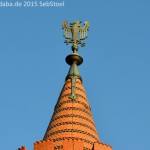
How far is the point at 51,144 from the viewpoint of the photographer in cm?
2528

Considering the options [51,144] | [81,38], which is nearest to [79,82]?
[81,38]

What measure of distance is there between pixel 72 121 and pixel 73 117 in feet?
0.82

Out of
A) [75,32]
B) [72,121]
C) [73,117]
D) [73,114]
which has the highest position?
[75,32]

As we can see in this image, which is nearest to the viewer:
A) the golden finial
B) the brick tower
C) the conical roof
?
the brick tower

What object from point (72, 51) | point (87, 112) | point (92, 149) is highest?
point (72, 51)

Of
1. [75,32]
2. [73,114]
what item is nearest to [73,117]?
[73,114]

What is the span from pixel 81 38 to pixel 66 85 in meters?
2.96

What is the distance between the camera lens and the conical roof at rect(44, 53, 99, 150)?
1036 inches

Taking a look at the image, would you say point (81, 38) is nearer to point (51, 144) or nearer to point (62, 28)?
point (62, 28)

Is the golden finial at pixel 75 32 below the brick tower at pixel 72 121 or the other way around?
the other way around

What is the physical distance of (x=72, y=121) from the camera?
88.0 feet

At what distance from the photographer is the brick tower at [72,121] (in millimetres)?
25328

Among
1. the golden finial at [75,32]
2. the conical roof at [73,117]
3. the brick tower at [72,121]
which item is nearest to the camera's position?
the brick tower at [72,121]

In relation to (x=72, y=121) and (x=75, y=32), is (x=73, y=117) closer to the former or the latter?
(x=72, y=121)
